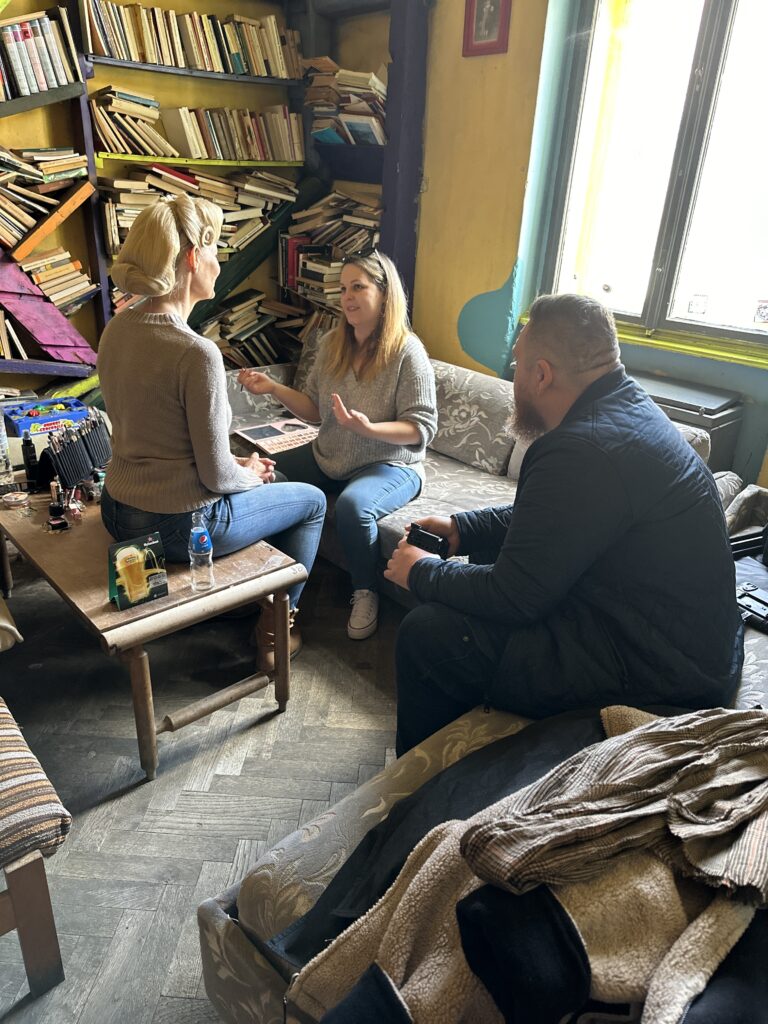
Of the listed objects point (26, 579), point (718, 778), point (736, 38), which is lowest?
point (26, 579)

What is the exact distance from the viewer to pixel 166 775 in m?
1.90

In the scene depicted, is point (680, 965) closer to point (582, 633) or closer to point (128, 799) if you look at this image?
point (582, 633)

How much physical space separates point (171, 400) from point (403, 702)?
3.02ft

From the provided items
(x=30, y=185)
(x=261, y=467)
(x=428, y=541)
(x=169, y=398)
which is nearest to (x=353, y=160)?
(x=30, y=185)

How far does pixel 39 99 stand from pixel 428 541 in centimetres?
257

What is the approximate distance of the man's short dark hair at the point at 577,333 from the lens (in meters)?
1.45

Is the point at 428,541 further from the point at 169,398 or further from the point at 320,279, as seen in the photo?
the point at 320,279

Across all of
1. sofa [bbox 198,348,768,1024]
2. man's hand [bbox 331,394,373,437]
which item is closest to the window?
sofa [bbox 198,348,768,1024]

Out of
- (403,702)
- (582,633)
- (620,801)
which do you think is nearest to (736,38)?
(582,633)

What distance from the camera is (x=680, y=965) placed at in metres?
0.76

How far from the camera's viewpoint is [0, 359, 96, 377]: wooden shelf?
318 cm

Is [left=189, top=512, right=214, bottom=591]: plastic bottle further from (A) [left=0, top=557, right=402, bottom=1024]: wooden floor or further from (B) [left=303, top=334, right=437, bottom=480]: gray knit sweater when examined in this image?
(B) [left=303, top=334, right=437, bottom=480]: gray knit sweater

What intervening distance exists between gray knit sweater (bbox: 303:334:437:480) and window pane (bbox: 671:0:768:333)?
1.12 m

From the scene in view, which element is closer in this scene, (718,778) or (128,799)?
(718,778)
